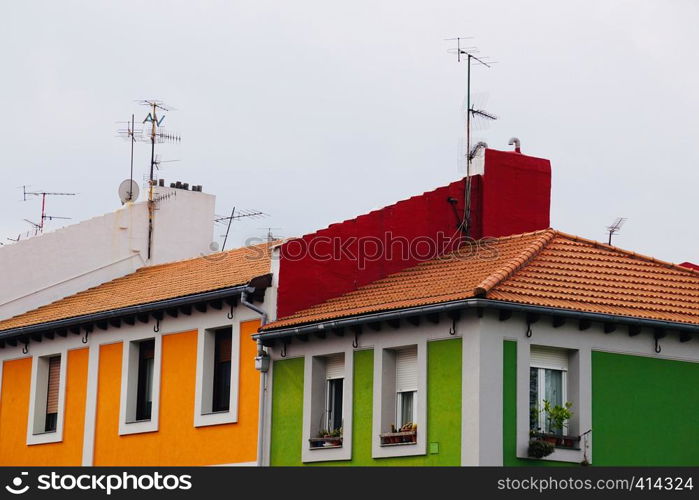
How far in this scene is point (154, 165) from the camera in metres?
41.9

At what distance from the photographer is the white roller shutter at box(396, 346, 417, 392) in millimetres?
26984

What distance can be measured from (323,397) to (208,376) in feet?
10.7

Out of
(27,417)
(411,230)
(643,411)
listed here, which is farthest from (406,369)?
(27,417)

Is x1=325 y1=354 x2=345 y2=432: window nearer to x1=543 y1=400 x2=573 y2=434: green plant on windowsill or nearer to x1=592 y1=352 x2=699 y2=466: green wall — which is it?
x1=543 y1=400 x2=573 y2=434: green plant on windowsill

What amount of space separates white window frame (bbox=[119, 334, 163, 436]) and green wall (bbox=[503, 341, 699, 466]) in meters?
9.78

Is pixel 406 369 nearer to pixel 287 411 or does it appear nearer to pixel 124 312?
pixel 287 411

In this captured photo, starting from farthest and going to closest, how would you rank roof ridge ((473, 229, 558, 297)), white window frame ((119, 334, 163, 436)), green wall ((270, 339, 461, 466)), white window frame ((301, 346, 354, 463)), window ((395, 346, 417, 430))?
1. white window frame ((119, 334, 163, 436))
2. white window frame ((301, 346, 354, 463))
3. window ((395, 346, 417, 430))
4. green wall ((270, 339, 461, 466))
5. roof ridge ((473, 229, 558, 297))

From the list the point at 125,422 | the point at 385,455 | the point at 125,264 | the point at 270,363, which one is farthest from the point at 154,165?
the point at 385,455

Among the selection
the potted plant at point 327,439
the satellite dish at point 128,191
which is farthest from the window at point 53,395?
the potted plant at point 327,439

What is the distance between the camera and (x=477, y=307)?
2533 cm

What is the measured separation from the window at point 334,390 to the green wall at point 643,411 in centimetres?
467

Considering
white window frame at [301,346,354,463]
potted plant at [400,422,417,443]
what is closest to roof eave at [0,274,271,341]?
white window frame at [301,346,354,463]
